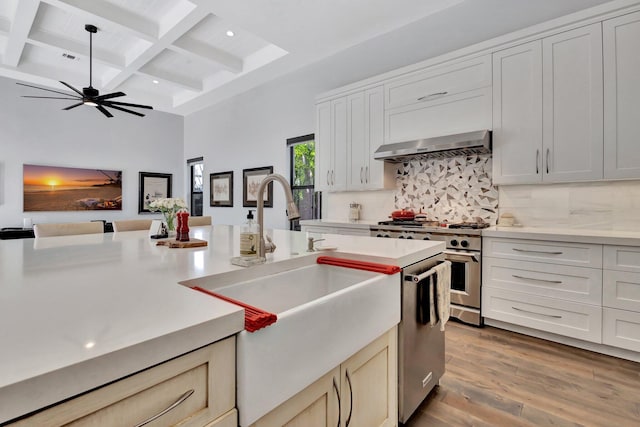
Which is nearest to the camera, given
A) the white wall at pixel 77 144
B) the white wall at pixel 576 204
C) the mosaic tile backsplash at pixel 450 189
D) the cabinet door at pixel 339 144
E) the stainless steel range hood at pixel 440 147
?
the white wall at pixel 576 204

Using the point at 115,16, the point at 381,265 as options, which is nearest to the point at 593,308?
the point at 381,265

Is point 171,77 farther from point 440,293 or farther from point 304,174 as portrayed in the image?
point 440,293

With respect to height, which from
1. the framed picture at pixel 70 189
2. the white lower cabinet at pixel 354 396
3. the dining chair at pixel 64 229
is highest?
the framed picture at pixel 70 189

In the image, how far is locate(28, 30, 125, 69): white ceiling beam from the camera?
13.9 ft

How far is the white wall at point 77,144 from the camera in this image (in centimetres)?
517

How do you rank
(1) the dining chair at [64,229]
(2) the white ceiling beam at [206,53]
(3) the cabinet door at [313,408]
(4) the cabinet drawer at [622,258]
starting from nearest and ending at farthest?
(3) the cabinet door at [313,408], (4) the cabinet drawer at [622,258], (1) the dining chair at [64,229], (2) the white ceiling beam at [206,53]

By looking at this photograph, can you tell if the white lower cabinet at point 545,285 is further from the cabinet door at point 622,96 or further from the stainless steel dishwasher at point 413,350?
the stainless steel dishwasher at point 413,350

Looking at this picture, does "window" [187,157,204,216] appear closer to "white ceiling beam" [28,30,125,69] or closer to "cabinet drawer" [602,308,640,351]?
"white ceiling beam" [28,30,125,69]

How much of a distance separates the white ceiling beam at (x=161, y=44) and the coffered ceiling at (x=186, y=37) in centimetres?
1

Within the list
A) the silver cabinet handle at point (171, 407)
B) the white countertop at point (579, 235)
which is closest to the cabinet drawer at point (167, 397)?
the silver cabinet handle at point (171, 407)

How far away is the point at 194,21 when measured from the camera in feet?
12.3

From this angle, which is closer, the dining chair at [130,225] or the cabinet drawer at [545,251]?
the cabinet drawer at [545,251]

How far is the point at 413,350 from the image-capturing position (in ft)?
4.92

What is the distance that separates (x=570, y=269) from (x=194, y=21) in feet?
14.8
